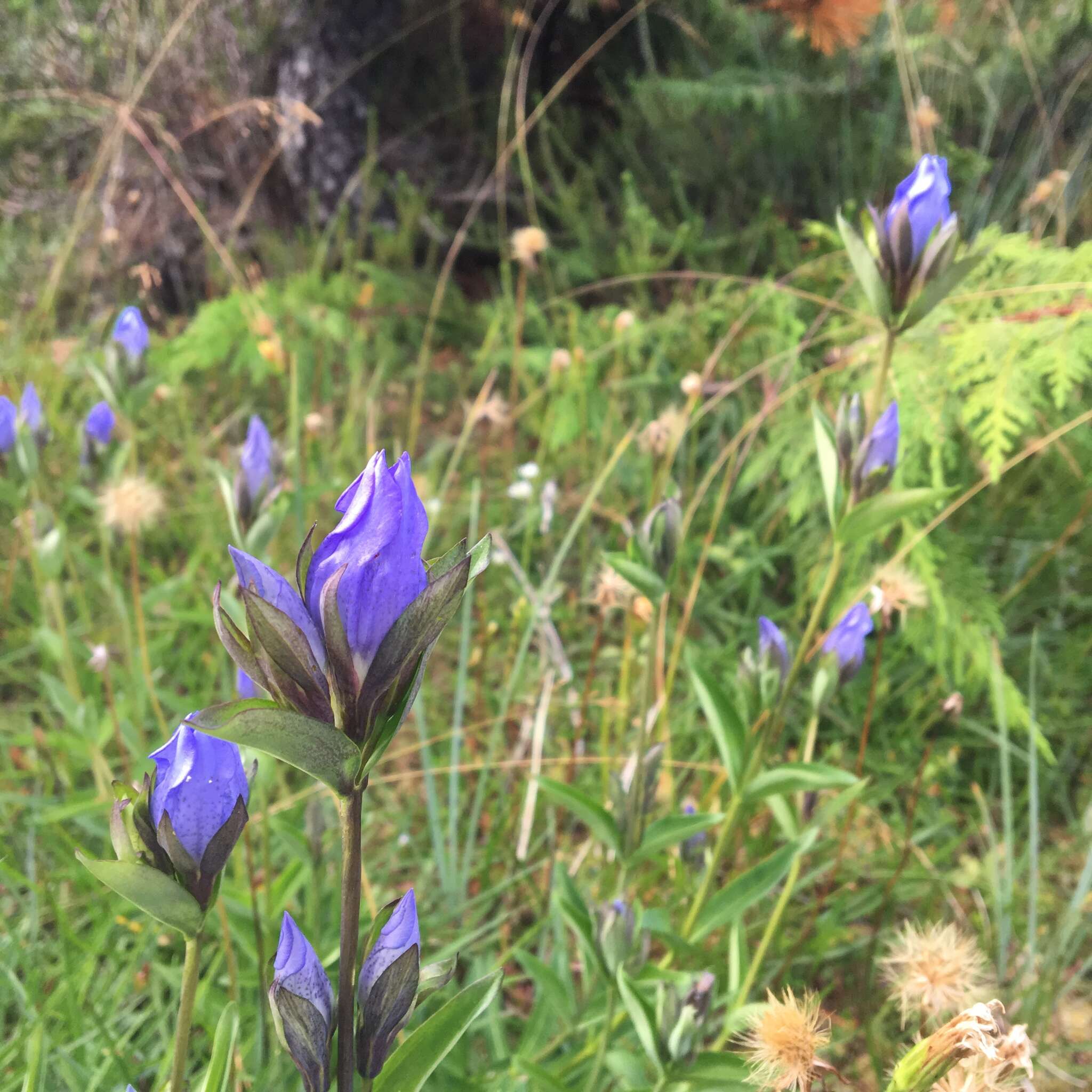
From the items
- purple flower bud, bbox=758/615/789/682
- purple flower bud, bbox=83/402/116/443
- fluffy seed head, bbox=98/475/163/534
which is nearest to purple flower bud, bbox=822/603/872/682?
purple flower bud, bbox=758/615/789/682

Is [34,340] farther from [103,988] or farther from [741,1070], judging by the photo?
[741,1070]

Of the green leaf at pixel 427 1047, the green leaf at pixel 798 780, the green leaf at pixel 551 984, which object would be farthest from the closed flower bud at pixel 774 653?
the green leaf at pixel 427 1047

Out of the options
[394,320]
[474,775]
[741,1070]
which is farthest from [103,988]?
[394,320]

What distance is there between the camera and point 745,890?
105 cm

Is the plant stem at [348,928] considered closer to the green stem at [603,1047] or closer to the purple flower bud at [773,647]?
the green stem at [603,1047]

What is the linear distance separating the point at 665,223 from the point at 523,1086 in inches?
105

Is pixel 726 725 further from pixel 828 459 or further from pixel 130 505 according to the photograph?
pixel 130 505

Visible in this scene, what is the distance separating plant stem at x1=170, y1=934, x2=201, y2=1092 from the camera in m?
0.55

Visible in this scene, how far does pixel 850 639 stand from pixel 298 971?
2.54 ft

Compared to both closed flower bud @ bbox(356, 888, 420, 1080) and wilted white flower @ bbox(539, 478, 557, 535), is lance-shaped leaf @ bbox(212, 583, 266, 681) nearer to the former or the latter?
closed flower bud @ bbox(356, 888, 420, 1080)

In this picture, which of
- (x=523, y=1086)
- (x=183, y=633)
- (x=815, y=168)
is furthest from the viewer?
(x=815, y=168)

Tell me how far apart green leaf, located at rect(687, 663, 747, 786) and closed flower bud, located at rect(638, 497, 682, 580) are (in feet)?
0.57

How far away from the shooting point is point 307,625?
47cm

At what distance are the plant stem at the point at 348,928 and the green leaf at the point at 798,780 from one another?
0.60 metres
